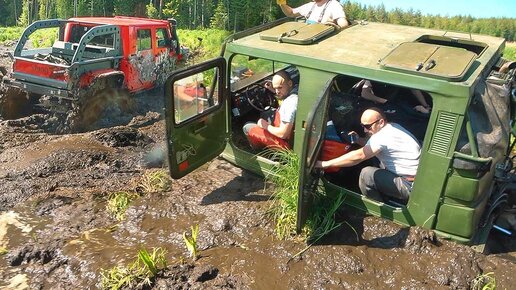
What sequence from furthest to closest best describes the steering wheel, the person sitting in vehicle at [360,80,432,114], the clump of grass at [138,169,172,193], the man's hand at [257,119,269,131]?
the steering wheel, the person sitting in vehicle at [360,80,432,114], the clump of grass at [138,169,172,193], the man's hand at [257,119,269,131]

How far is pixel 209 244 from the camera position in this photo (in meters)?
4.24

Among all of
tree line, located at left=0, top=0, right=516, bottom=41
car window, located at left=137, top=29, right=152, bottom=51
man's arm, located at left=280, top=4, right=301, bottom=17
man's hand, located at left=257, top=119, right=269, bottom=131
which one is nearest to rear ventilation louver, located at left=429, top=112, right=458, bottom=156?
man's hand, located at left=257, top=119, right=269, bottom=131

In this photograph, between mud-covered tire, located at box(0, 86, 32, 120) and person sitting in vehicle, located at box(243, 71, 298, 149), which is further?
mud-covered tire, located at box(0, 86, 32, 120)

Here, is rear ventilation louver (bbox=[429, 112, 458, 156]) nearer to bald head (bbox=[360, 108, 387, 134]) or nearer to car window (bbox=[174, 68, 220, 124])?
bald head (bbox=[360, 108, 387, 134])

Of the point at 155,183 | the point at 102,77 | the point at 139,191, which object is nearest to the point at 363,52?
the point at 155,183

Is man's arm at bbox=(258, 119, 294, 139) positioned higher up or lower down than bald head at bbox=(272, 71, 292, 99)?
lower down

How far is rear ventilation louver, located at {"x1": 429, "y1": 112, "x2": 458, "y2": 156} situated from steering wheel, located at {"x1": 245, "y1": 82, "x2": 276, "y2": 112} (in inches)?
98.1

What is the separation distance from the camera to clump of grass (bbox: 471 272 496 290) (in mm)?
3580

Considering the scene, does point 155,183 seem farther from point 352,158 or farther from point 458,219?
point 458,219

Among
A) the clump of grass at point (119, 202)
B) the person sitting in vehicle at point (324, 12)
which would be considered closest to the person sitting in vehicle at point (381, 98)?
the person sitting in vehicle at point (324, 12)

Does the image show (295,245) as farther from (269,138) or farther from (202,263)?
(269,138)

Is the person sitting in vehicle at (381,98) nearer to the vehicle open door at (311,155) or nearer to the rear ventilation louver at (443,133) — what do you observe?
the rear ventilation louver at (443,133)

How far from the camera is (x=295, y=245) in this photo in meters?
4.13

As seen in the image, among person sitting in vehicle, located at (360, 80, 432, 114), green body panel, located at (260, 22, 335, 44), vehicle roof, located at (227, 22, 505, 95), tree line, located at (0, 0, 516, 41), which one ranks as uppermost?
green body panel, located at (260, 22, 335, 44)
